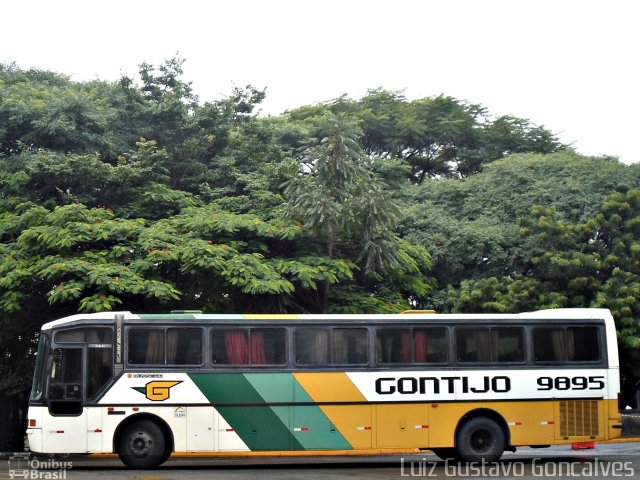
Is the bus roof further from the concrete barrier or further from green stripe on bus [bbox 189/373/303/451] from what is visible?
the concrete barrier

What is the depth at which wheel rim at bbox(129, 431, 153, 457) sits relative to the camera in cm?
1598

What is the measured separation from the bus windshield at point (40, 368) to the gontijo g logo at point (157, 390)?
1.76m

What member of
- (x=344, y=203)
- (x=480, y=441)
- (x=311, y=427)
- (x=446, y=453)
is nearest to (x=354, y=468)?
(x=311, y=427)

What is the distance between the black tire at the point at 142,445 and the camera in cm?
1595

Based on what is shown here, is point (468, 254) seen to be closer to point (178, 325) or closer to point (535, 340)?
point (535, 340)

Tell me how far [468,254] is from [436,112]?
46.0ft

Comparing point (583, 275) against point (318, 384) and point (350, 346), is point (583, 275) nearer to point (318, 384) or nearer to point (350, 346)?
point (350, 346)

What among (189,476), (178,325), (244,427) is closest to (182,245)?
(178,325)

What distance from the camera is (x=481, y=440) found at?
16.9 meters

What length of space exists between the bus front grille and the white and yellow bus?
0.06 feet

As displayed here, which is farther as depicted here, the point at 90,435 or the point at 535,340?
the point at 535,340

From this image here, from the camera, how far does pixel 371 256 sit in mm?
21266

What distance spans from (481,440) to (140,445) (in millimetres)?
6363

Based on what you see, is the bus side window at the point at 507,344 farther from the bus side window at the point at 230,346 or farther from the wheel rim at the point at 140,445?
the wheel rim at the point at 140,445
